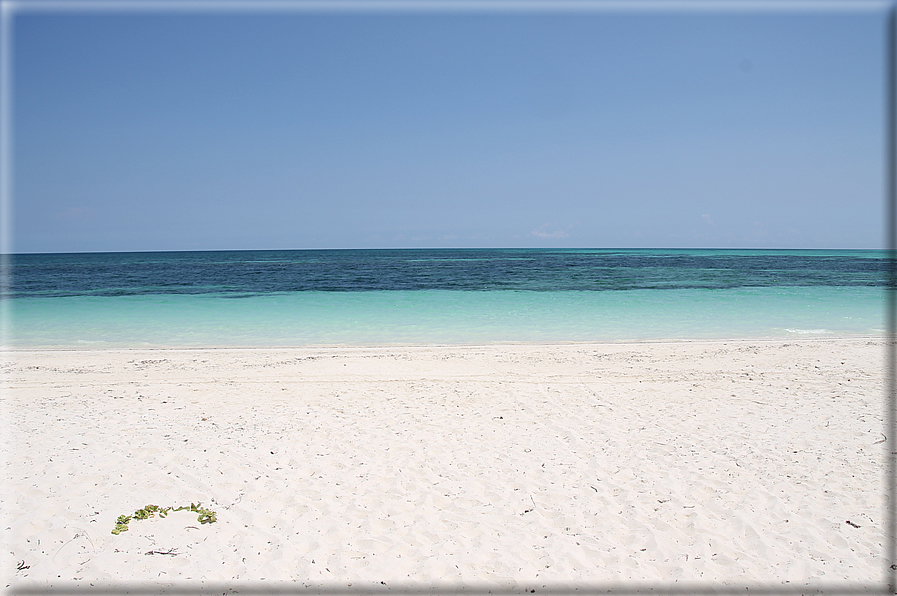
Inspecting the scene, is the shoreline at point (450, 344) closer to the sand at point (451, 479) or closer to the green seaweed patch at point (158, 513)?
the sand at point (451, 479)

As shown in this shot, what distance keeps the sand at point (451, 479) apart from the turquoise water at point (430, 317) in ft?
15.7

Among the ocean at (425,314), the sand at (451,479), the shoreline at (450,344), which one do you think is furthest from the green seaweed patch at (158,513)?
the ocean at (425,314)

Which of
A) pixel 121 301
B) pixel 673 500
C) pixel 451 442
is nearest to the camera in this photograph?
pixel 673 500

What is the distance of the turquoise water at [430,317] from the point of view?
13.4 m

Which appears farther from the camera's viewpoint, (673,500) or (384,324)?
(384,324)

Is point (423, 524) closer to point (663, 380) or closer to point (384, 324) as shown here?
point (663, 380)

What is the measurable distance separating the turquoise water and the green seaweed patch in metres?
8.47

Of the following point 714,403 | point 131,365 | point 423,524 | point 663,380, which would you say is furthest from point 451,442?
point 131,365

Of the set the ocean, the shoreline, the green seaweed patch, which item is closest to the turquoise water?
the ocean

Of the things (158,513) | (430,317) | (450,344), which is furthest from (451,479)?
(430,317)

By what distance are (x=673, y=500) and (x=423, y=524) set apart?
2179 mm

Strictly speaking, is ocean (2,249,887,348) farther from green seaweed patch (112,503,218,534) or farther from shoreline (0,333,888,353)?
green seaweed patch (112,503,218,534)

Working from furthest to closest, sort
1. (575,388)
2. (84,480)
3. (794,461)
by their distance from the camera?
1. (575,388)
2. (794,461)
3. (84,480)
